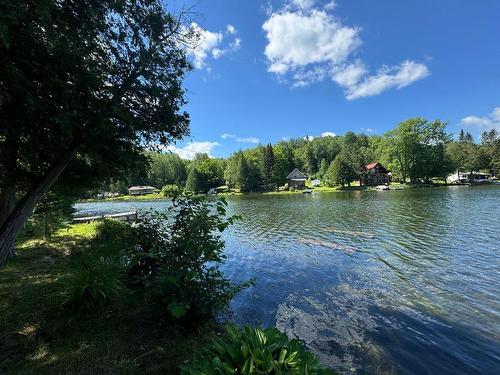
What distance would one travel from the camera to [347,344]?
6320mm

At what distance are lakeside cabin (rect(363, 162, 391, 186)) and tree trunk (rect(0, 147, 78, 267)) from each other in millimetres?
82102

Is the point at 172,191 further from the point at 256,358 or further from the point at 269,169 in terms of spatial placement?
the point at 269,169

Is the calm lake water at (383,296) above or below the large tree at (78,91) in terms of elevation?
below

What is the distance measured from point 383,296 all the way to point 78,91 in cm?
993

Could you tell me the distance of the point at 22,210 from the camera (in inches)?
268

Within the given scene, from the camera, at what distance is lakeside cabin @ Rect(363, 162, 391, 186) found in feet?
268

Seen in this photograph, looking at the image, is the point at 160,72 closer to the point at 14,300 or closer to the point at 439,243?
the point at 14,300

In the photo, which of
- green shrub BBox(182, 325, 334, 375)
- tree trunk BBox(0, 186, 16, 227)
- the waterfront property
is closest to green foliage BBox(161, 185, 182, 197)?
green shrub BBox(182, 325, 334, 375)

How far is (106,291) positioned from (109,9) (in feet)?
22.2

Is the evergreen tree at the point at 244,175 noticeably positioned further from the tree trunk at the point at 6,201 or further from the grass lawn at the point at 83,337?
the grass lawn at the point at 83,337

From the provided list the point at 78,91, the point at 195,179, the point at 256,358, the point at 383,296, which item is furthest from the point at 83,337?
the point at 195,179

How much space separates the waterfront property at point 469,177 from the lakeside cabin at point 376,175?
17.6m

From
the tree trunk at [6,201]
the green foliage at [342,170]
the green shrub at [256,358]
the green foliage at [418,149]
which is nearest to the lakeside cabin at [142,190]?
the green foliage at [342,170]

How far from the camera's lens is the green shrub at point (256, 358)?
296cm
